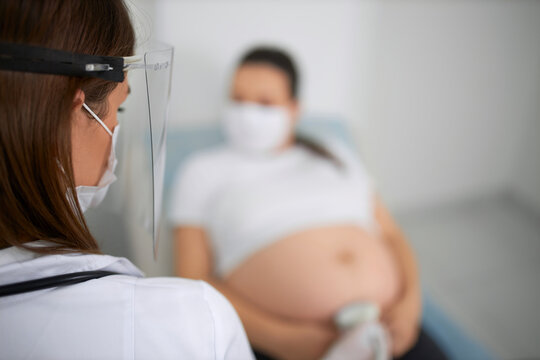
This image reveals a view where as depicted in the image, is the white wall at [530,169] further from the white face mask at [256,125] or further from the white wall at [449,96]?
the white face mask at [256,125]

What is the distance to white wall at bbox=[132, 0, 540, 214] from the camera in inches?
77.9

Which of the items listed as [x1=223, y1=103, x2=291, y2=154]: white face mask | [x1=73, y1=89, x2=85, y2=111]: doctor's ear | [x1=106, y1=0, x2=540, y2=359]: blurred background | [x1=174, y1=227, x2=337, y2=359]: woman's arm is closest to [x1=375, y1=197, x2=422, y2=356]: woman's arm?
[x1=174, y1=227, x2=337, y2=359]: woman's arm

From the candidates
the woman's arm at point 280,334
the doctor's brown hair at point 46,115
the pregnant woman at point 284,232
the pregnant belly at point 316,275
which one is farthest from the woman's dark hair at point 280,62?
the doctor's brown hair at point 46,115

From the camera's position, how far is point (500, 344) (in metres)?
1.83

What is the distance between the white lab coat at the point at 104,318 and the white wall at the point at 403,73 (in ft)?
4.90

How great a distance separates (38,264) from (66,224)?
68 millimetres

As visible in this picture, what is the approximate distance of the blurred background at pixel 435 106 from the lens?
196 centimetres

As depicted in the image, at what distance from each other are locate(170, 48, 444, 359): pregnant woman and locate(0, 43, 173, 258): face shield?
1.59ft

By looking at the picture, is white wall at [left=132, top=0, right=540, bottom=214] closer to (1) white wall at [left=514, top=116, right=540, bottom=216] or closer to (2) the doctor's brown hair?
(1) white wall at [left=514, top=116, right=540, bottom=216]

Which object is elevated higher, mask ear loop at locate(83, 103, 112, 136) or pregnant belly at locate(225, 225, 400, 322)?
mask ear loop at locate(83, 103, 112, 136)

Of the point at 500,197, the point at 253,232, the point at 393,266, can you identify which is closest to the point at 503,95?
the point at 500,197

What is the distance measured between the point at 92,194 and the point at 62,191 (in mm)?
120

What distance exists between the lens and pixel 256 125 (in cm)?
149

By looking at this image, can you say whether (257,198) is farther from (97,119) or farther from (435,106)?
(435,106)
